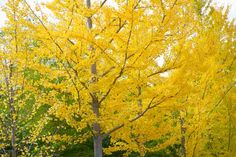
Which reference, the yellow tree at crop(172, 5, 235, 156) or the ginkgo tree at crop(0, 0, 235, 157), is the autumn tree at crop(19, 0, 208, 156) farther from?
the yellow tree at crop(172, 5, 235, 156)

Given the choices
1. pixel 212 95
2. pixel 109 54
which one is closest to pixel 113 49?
pixel 109 54

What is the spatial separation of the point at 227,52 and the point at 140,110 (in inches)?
167

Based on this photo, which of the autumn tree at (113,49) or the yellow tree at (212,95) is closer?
the autumn tree at (113,49)

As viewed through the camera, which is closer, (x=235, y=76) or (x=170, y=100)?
(x=170, y=100)

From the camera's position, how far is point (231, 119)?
902cm

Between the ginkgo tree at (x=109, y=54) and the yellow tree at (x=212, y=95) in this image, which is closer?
the ginkgo tree at (x=109, y=54)

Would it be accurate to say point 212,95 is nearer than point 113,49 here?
No

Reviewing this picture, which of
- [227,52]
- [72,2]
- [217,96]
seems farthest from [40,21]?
[227,52]

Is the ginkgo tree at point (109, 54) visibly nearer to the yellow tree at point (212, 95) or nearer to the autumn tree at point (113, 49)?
the autumn tree at point (113, 49)

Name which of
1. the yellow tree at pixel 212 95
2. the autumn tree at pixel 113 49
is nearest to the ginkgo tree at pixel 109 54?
the autumn tree at pixel 113 49

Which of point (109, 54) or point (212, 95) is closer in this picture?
point (109, 54)

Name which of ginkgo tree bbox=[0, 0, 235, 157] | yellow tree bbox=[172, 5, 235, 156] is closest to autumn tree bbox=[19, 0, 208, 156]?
ginkgo tree bbox=[0, 0, 235, 157]

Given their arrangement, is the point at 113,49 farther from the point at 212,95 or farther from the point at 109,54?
the point at 212,95

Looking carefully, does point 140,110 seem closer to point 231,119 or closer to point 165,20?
point 165,20
